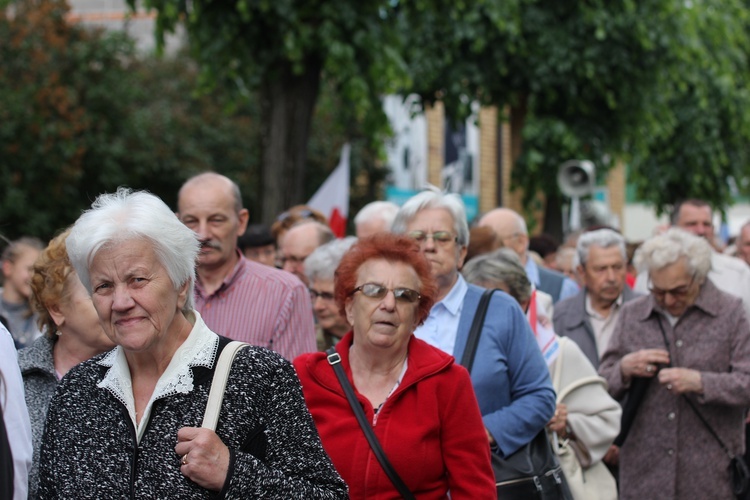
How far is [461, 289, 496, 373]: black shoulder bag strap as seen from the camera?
4797 mm

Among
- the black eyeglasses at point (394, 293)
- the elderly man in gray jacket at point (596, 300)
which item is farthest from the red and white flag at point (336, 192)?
the black eyeglasses at point (394, 293)

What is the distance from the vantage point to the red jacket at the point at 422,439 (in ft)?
13.1

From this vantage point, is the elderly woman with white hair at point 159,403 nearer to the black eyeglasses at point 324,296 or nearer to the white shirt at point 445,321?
the white shirt at point 445,321

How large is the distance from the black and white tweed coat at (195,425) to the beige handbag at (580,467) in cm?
236

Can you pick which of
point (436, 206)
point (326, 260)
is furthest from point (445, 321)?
point (326, 260)

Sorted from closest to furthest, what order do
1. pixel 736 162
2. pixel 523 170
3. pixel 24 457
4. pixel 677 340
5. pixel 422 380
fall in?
pixel 24 457, pixel 422 380, pixel 677 340, pixel 523 170, pixel 736 162

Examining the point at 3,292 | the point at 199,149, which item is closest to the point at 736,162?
the point at 199,149

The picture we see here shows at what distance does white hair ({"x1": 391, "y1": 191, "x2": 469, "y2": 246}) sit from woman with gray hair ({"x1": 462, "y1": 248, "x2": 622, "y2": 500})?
1.32ft

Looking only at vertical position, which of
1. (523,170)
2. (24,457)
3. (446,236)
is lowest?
(24,457)

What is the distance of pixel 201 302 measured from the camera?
5.74m

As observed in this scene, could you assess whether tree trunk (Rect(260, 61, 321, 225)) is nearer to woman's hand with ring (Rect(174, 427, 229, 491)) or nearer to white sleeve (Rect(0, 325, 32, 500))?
white sleeve (Rect(0, 325, 32, 500))

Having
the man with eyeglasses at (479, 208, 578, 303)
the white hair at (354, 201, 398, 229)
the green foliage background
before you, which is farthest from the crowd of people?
the green foliage background

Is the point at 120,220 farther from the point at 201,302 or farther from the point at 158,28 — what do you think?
the point at 158,28

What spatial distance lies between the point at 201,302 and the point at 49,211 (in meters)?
13.9
